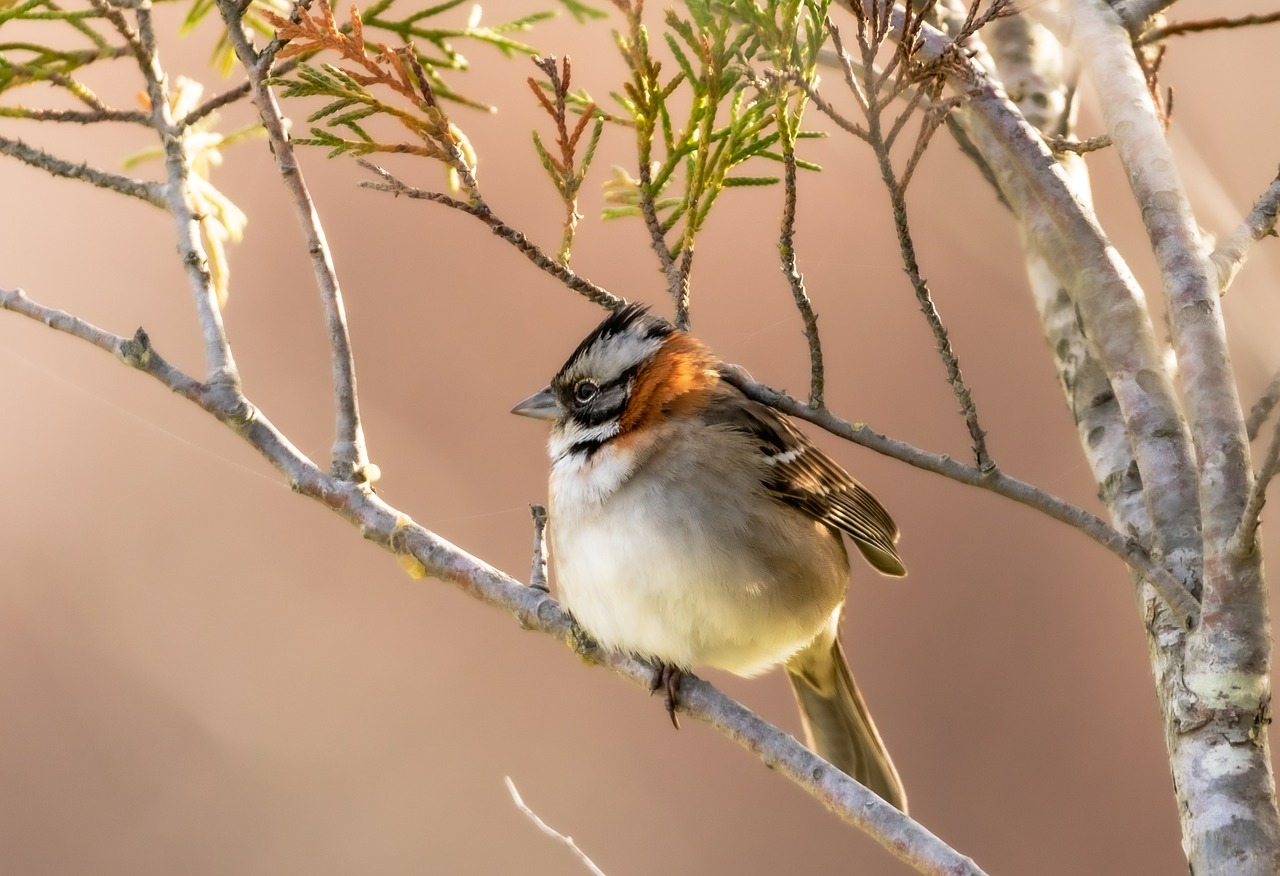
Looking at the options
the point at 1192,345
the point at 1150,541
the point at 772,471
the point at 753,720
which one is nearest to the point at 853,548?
the point at 772,471

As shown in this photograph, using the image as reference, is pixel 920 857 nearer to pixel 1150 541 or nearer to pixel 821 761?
pixel 821 761

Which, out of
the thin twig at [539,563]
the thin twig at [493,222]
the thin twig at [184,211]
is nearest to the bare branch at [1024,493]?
the thin twig at [493,222]

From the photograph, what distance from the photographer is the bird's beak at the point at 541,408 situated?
2.22 meters

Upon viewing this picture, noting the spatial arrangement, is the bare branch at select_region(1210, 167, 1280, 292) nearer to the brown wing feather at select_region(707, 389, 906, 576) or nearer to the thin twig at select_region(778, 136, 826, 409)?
the thin twig at select_region(778, 136, 826, 409)

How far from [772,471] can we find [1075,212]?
82 centimetres

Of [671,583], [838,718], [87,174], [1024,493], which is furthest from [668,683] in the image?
[87,174]

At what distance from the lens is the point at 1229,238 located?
1359 mm

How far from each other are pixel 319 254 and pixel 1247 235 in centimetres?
128

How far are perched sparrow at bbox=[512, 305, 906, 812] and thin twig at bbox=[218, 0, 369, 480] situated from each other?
408mm

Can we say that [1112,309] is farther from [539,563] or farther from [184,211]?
[184,211]

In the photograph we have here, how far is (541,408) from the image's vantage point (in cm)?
222

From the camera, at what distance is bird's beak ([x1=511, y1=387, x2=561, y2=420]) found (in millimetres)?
2219

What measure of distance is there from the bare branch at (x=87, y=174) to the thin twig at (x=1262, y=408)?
162 cm

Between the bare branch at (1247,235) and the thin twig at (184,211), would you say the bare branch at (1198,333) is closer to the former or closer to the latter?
the bare branch at (1247,235)
